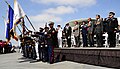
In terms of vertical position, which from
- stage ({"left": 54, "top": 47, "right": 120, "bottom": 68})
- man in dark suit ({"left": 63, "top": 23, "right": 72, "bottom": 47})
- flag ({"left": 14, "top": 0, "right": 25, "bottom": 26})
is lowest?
stage ({"left": 54, "top": 47, "right": 120, "bottom": 68})

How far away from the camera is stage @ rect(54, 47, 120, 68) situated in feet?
30.9

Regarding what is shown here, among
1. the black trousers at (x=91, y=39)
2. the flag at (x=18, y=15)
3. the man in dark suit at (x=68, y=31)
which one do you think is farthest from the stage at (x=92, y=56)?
the flag at (x=18, y=15)

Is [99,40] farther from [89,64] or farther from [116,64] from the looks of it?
[116,64]

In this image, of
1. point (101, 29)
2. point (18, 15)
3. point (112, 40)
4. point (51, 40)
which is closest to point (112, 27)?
point (112, 40)

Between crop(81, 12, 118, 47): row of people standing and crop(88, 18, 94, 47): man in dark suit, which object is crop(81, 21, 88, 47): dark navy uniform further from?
crop(88, 18, 94, 47): man in dark suit

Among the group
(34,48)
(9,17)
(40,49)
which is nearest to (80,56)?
(40,49)

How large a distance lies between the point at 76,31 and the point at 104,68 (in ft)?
21.4

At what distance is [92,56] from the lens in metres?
10.8

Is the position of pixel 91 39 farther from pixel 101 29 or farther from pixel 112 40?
pixel 112 40

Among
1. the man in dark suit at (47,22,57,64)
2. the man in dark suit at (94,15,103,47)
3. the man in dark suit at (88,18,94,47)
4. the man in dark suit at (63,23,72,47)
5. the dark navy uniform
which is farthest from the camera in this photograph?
the man in dark suit at (63,23,72,47)

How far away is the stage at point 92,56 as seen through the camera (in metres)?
9.43

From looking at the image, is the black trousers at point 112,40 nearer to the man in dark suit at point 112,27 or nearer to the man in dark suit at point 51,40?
the man in dark suit at point 112,27

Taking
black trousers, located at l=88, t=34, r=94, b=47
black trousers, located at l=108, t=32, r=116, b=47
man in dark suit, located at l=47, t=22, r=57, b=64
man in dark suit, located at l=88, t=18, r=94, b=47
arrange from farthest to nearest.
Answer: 1. black trousers, located at l=88, t=34, r=94, b=47
2. man in dark suit, located at l=88, t=18, r=94, b=47
3. man in dark suit, located at l=47, t=22, r=57, b=64
4. black trousers, located at l=108, t=32, r=116, b=47

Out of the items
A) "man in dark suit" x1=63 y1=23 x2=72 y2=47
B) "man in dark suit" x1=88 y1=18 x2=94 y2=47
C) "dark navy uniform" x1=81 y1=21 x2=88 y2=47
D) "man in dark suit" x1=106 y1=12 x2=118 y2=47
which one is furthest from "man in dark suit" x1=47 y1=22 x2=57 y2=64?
"man in dark suit" x1=63 y1=23 x2=72 y2=47
